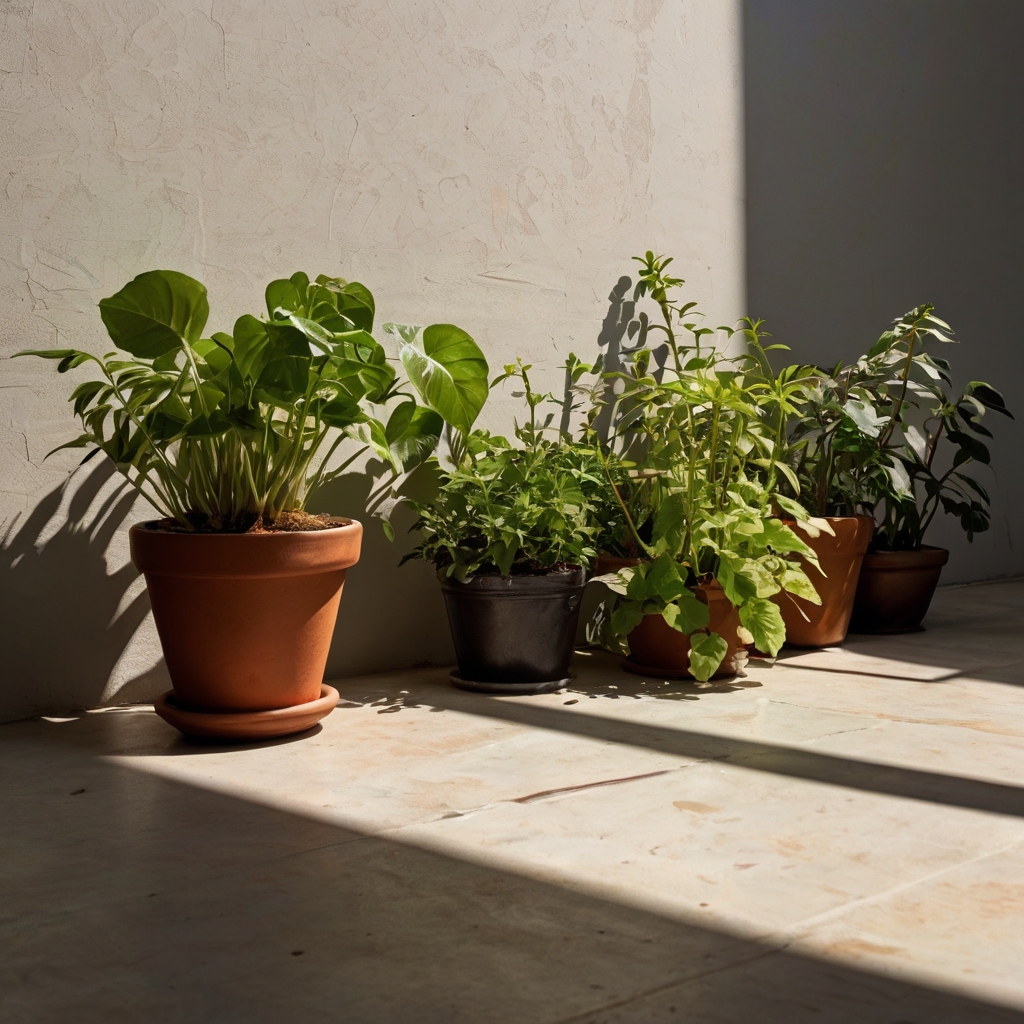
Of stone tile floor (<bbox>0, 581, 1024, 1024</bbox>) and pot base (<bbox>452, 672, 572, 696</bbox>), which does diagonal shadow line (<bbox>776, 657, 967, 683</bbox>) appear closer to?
stone tile floor (<bbox>0, 581, 1024, 1024</bbox>)

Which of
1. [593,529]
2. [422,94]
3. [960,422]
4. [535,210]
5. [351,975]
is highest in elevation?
[422,94]

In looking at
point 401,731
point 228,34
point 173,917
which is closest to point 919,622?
point 401,731

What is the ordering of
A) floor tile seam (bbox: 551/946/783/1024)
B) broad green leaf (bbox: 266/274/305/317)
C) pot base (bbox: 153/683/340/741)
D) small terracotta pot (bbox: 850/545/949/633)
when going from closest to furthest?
floor tile seam (bbox: 551/946/783/1024)
pot base (bbox: 153/683/340/741)
broad green leaf (bbox: 266/274/305/317)
small terracotta pot (bbox: 850/545/949/633)

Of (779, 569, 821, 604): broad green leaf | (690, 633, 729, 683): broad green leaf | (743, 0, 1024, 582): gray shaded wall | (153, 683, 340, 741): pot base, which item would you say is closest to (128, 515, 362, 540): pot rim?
(153, 683, 340, 741): pot base

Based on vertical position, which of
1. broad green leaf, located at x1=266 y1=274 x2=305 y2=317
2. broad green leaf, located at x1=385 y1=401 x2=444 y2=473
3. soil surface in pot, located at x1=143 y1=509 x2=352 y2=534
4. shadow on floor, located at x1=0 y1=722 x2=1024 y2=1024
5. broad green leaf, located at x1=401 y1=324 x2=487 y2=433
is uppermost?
broad green leaf, located at x1=266 y1=274 x2=305 y2=317

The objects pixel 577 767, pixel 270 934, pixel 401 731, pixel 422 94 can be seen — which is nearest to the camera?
pixel 270 934

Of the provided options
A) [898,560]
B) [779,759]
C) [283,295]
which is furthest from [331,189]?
[898,560]

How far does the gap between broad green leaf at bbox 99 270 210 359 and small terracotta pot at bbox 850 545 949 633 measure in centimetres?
211

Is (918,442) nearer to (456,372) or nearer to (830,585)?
(830,585)

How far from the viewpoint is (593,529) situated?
9.39 ft

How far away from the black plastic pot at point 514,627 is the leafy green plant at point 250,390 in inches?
14.0

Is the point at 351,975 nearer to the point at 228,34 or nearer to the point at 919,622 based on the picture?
the point at 228,34

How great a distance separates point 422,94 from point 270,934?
2.19m

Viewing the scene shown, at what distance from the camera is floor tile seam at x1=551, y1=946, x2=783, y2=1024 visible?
4.04ft
